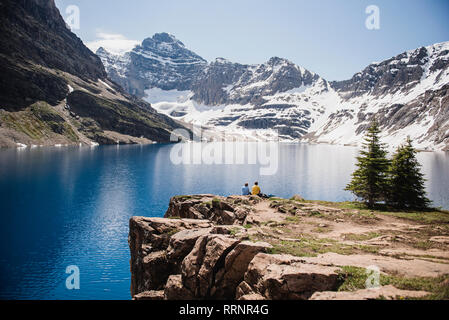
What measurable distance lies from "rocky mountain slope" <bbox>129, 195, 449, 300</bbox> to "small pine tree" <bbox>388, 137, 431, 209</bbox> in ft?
18.9

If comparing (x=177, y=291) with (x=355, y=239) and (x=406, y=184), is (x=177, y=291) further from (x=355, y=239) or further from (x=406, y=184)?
(x=406, y=184)

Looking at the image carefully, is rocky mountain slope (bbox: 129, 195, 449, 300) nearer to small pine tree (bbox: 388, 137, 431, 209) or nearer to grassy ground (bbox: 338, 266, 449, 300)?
grassy ground (bbox: 338, 266, 449, 300)

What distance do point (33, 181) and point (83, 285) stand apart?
56901 mm

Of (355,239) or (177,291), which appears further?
(355,239)

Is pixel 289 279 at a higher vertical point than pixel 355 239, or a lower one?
higher

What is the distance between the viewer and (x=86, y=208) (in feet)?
167

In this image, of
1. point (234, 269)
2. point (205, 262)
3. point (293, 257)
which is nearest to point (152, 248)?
point (205, 262)

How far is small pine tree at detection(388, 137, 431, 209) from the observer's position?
103ft

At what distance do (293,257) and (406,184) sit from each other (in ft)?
82.8

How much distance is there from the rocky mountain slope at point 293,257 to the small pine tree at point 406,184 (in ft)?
18.9

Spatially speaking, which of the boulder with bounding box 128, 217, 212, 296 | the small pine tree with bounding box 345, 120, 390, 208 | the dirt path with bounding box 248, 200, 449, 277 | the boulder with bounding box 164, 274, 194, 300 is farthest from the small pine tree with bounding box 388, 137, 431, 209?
the boulder with bounding box 164, 274, 194, 300

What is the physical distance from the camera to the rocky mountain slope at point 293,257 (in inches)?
448
